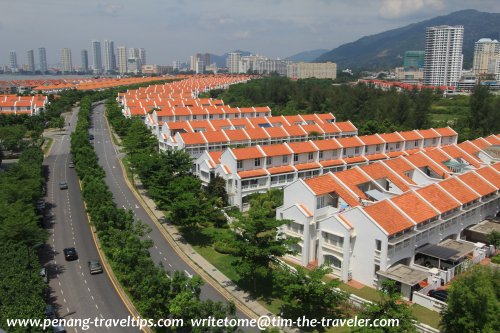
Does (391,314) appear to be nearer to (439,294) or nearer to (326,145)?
(439,294)

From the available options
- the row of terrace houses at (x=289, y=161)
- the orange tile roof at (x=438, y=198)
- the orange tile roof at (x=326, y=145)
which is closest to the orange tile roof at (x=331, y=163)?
the row of terrace houses at (x=289, y=161)

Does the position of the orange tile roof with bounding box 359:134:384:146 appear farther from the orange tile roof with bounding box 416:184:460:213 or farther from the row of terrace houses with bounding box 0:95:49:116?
the row of terrace houses with bounding box 0:95:49:116

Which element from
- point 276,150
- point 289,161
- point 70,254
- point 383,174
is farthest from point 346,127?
point 70,254

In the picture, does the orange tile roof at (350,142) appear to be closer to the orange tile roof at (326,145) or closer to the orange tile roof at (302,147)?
the orange tile roof at (326,145)

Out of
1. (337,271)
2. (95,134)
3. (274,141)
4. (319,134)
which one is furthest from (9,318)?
(95,134)

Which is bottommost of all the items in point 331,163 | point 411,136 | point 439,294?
point 439,294

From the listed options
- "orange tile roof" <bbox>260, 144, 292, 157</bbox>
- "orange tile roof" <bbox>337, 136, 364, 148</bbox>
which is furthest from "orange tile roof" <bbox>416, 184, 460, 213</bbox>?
"orange tile roof" <bbox>337, 136, 364, 148</bbox>
